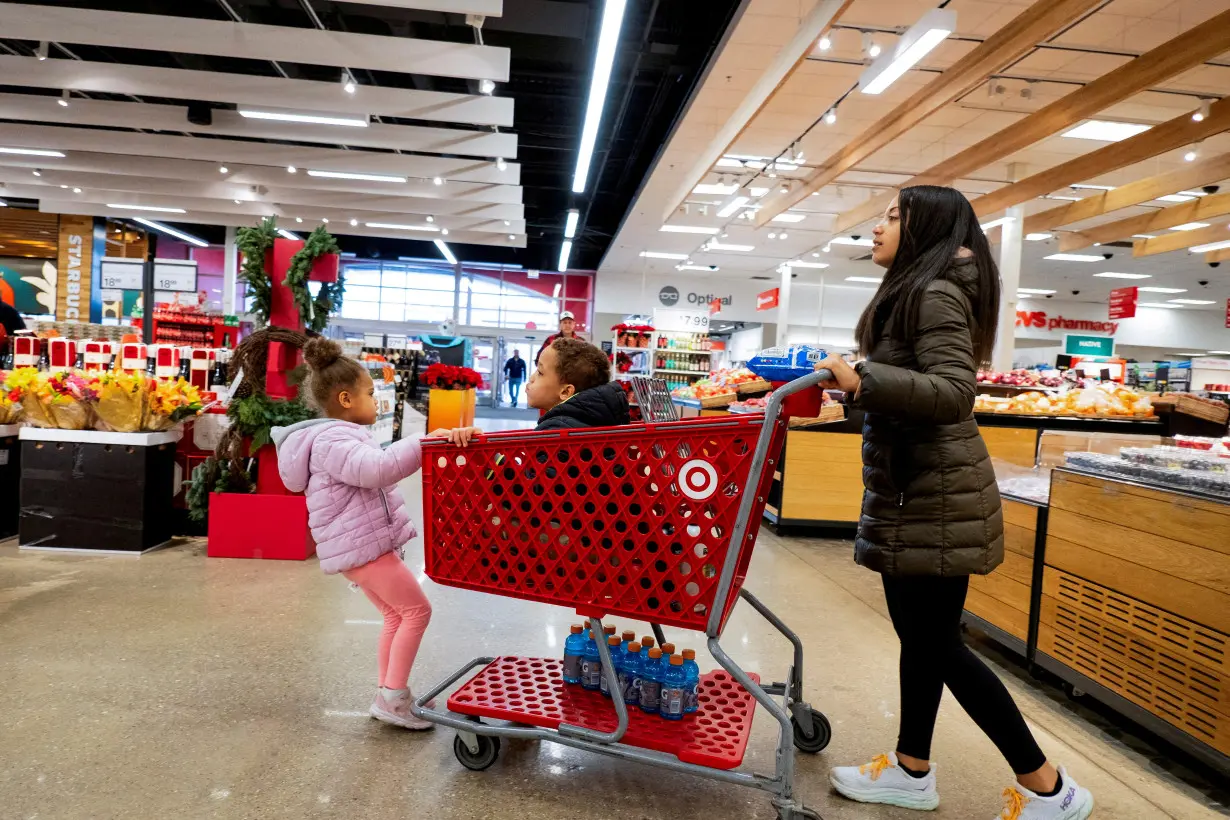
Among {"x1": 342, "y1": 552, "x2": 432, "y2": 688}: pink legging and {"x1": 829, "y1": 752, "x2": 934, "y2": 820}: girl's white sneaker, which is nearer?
{"x1": 829, "y1": 752, "x2": 934, "y2": 820}: girl's white sneaker

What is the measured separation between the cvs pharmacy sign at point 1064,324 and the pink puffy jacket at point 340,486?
22.9 metres

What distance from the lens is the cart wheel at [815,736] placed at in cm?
227

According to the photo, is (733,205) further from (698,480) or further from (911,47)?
(698,480)

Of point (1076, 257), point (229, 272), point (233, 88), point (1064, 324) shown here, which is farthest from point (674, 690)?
point (1064, 324)

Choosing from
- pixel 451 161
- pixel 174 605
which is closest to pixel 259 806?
pixel 174 605

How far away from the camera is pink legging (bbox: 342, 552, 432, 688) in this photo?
2285mm

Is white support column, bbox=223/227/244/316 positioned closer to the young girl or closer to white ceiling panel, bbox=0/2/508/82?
white ceiling panel, bbox=0/2/508/82

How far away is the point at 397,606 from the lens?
232 centimetres

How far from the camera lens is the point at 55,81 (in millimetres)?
8539

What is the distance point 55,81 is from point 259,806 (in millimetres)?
9848

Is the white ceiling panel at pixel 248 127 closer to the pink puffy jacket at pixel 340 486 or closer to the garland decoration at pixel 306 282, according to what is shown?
the garland decoration at pixel 306 282

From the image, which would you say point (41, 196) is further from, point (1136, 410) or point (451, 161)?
point (1136, 410)

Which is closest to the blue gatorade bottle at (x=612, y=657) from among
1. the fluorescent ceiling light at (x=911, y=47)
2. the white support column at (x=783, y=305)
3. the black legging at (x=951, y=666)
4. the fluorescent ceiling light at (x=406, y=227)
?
the black legging at (x=951, y=666)

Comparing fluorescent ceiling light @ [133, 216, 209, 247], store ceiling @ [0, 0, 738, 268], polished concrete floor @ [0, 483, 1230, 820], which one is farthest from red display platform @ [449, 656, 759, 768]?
fluorescent ceiling light @ [133, 216, 209, 247]
